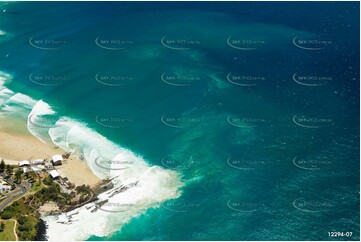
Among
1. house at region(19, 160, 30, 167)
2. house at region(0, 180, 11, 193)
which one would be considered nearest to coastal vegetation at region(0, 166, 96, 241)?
house at region(19, 160, 30, 167)

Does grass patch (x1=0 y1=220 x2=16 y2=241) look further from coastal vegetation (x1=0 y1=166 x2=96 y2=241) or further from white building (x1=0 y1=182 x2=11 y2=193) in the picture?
white building (x1=0 y1=182 x2=11 y2=193)

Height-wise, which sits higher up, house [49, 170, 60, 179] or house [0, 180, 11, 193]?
house [49, 170, 60, 179]

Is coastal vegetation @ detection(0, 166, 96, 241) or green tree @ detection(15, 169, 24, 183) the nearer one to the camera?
coastal vegetation @ detection(0, 166, 96, 241)

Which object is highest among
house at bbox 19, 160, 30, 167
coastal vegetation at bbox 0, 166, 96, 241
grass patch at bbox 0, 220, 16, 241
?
house at bbox 19, 160, 30, 167

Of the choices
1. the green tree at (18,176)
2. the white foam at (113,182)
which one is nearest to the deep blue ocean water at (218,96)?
the white foam at (113,182)

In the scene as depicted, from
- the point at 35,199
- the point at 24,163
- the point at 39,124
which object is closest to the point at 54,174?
the point at 35,199

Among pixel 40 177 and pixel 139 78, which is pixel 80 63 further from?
pixel 40 177
